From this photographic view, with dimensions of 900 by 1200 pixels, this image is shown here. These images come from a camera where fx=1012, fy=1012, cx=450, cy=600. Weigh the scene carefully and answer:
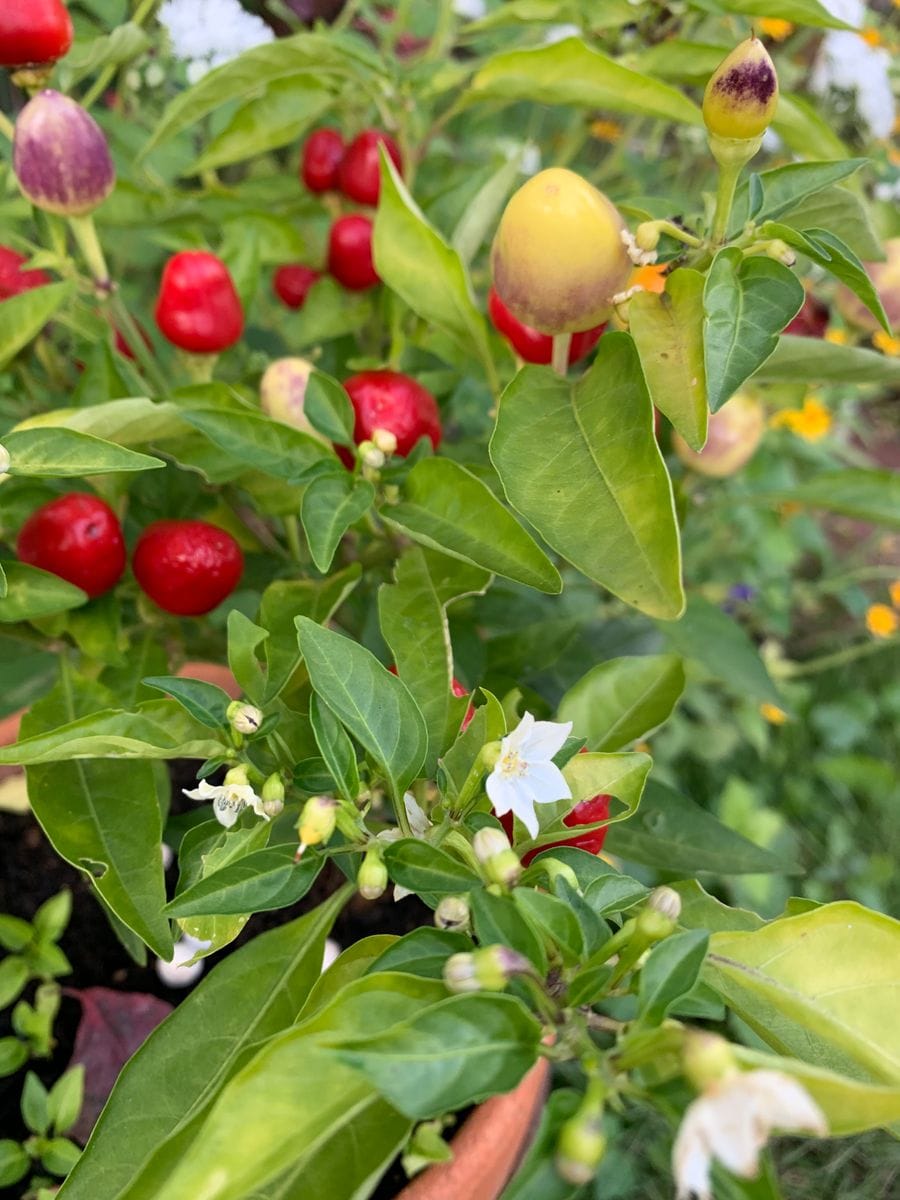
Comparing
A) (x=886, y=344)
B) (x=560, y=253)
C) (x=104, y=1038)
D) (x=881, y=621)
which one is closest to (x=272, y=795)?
(x=560, y=253)

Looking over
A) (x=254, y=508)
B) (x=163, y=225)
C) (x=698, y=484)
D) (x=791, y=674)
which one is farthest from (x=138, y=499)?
(x=791, y=674)

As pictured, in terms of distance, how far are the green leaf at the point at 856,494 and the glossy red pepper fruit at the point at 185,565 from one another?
37 centimetres

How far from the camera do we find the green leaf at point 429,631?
0.42 metres

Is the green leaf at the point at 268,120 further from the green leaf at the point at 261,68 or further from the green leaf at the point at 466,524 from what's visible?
the green leaf at the point at 466,524

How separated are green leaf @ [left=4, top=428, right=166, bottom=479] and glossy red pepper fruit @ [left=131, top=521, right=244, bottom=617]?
92 mm

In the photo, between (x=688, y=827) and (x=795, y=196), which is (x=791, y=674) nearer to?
(x=688, y=827)

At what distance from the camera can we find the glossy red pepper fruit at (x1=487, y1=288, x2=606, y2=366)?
1.63ft

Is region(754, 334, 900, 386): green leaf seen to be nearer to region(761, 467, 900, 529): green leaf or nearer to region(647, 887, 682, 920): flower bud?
region(761, 467, 900, 529): green leaf

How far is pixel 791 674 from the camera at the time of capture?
1348 mm

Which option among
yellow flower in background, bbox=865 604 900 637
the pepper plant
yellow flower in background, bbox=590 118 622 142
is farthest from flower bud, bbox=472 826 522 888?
yellow flower in background, bbox=865 604 900 637

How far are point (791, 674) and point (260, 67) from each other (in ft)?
3.41

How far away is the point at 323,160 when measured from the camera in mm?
695

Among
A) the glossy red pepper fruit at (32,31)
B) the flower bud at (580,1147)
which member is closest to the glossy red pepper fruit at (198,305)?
the glossy red pepper fruit at (32,31)

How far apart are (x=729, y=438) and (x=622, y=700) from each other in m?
0.34
